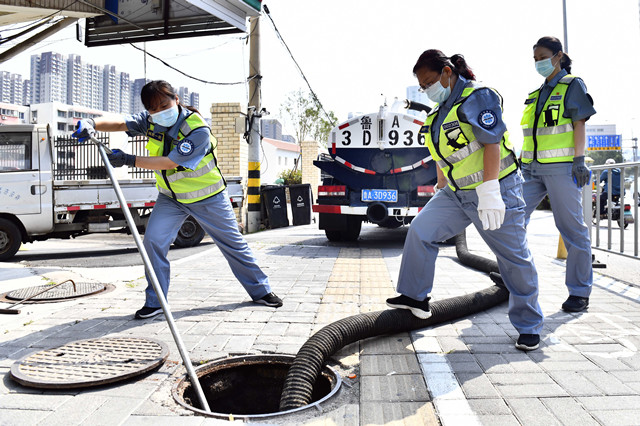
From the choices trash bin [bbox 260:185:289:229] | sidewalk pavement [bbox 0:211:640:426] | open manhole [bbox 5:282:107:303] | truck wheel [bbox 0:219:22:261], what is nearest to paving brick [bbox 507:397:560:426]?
sidewalk pavement [bbox 0:211:640:426]

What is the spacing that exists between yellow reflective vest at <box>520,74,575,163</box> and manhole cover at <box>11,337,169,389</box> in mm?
3300

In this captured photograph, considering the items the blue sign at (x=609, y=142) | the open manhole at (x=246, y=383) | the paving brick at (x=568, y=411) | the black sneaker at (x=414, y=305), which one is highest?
the blue sign at (x=609, y=142)

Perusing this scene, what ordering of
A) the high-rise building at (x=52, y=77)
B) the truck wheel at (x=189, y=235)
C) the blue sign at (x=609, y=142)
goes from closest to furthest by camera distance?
the truck wheel at (x=189, y=235) → the blue sign at (x=609, y=142) → the high-rise building at (x=52, y=77)

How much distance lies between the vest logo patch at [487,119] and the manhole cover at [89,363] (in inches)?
91.8

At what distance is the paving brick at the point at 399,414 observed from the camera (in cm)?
232

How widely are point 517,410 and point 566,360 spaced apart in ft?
2.89

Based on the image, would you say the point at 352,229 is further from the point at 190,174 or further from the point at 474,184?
the point at 474,184

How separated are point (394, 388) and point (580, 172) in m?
2.56

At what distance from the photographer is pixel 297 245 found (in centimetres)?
923

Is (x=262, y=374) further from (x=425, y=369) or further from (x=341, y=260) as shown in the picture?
(x=341, y=260)

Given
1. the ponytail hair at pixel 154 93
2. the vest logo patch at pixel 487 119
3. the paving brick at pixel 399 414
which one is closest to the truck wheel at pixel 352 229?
the ponytail hair at pixel 154 93

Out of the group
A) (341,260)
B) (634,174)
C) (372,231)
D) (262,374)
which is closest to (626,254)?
(634,174)

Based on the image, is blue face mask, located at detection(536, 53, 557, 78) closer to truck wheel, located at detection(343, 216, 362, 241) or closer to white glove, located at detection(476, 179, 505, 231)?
white glove, located at detection(476, 179, 505, 231)

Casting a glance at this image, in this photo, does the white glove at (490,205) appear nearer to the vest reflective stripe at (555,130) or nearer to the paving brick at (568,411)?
the paving brick at (568,411)
